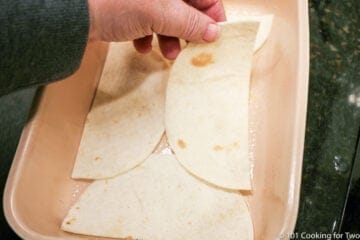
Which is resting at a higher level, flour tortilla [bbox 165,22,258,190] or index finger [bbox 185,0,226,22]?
index finger [bbox 185,0,226,22]

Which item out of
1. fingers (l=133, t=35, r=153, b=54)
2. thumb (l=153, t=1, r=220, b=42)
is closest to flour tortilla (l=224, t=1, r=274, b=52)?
thumb (l=153, t=1, r=220, b=42)

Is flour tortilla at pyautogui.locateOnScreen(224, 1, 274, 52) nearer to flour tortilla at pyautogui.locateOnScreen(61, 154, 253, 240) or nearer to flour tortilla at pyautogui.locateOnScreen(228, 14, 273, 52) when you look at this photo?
flour tortilla at pyautogui.locateOnScreen(228, 14, 273, 52)

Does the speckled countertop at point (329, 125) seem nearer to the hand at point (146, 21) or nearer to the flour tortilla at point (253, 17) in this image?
the flour tortilla at point (253, 17)

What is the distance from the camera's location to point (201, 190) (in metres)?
0.82

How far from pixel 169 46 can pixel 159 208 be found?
0.36 metres

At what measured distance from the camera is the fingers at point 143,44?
38.2 inches

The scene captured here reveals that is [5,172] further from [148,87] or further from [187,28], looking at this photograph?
[187,28]

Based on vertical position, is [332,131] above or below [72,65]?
below

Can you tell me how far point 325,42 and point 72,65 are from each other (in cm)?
61

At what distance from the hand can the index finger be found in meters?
0.05

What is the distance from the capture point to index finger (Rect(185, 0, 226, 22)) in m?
0.96

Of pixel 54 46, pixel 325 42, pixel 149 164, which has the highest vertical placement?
pixel 54 46

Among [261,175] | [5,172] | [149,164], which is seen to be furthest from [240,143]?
[5,172]

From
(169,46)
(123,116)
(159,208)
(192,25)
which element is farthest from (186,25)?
(159,208)
